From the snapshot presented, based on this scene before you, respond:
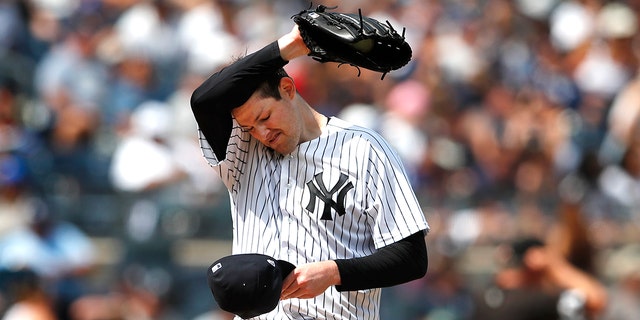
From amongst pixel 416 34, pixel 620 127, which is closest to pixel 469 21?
pixel 416 34

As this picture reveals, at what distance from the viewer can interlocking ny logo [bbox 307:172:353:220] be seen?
11.8ft

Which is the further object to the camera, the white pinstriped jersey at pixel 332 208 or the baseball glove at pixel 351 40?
the white pinstriped jersey at pixel 332 208

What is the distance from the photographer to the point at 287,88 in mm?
3703

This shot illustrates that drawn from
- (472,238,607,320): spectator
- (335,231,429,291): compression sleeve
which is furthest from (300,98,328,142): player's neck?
(472,238,607,320): spectator

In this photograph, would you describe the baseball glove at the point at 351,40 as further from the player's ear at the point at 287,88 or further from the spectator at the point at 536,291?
the spectator at the point at 536,291

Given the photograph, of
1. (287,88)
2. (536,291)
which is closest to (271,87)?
(287,88)

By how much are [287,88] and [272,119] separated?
0.14 meters

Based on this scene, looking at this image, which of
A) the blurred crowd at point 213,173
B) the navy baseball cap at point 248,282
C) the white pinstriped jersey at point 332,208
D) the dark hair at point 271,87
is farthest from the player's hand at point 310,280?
the blurred crowd at point 213,173

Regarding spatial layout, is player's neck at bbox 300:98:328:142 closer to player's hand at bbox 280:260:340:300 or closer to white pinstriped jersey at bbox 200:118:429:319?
white pinstriped jersey at bbox 200:118:429:319

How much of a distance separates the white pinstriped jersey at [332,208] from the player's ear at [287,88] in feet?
0.58

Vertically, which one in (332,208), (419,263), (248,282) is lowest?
(248,282)

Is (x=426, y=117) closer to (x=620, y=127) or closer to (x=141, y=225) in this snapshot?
(x=620, y=127)

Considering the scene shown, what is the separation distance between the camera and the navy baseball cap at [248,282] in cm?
327

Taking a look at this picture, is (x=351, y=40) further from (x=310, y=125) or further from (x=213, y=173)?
(x=213, y=173)
